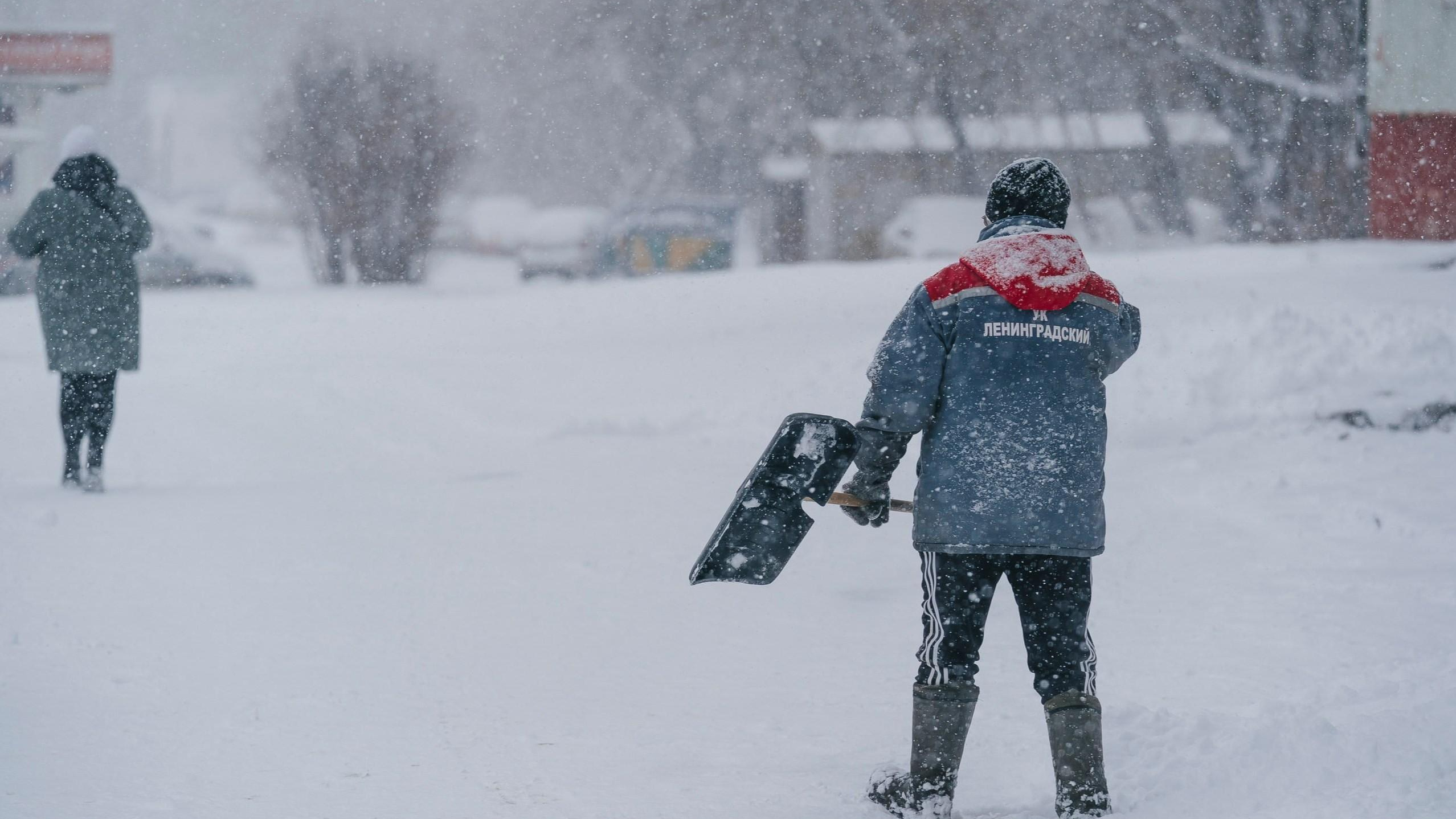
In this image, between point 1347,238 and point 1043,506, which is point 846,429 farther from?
point 1347,238

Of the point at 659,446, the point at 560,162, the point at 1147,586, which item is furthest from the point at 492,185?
the point at 1147,586

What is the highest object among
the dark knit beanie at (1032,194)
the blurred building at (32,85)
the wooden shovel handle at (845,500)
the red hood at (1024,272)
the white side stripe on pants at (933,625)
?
the blurred building at (32,85)

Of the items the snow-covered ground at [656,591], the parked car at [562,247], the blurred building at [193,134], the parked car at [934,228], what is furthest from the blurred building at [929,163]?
the blurred building at [193,134]

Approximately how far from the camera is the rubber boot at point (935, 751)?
122 inches

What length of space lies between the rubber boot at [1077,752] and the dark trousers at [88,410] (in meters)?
5.43

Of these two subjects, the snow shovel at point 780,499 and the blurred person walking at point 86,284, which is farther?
the blurred person walking at point 86,284

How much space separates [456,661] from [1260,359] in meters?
5.86

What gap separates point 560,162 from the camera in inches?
1911

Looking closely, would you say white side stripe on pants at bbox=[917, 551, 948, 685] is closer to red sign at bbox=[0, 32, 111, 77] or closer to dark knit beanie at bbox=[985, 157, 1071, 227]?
dark knit beanie at bbox=[985, 157, 1071, 227]

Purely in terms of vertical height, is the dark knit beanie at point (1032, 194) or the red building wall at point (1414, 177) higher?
the red building wall at point (1414, 177)

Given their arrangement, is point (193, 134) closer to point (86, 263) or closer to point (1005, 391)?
point (86, 263)

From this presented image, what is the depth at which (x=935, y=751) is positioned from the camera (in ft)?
10.2

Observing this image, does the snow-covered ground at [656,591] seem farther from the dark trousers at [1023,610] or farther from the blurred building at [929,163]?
the blurred building at [929,163]

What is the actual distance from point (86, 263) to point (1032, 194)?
552 cm
